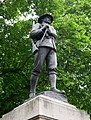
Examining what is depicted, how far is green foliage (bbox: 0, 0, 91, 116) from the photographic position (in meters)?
15.9

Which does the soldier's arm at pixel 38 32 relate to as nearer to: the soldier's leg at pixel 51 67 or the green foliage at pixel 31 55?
the soldier's leg at pixel 51 67

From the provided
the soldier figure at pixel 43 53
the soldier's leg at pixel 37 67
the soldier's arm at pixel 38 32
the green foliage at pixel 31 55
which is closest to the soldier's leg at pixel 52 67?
the soldier figure at pixel 43 53

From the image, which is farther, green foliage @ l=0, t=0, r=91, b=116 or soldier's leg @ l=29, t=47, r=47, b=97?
green foliage @ l=0, t=0, r=91, b=116

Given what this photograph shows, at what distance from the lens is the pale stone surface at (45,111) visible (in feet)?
25.4

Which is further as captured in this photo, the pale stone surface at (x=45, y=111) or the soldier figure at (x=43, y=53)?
the soldier figure at (x=43, y=53)

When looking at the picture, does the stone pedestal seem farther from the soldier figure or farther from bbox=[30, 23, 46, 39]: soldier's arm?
bbox=[30, 23, 46, 39]: soldier's arm

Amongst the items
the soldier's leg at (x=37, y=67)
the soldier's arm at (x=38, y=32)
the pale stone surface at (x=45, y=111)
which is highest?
Result: the soldier's arm at (x=38, y=32)

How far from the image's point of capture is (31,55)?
53.7 feet

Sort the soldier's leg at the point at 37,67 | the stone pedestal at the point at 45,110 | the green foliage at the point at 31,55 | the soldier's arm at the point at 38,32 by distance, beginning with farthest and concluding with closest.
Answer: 1. the green foliage at the point at 31,55
2. the soldier's arm at the point at 38,32
3. the soldier's leg at the point at 37,67
4. the stone pedestal at the point at 45,110

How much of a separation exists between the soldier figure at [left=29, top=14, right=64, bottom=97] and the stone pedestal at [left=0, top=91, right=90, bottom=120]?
51 centimetres

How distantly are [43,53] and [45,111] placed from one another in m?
1.71

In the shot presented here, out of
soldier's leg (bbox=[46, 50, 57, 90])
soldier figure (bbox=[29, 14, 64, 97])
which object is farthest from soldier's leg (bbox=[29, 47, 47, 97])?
soldier's leg (bbox=[46, 50, 57, 90])

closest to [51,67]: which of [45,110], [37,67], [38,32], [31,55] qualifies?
[37,67]

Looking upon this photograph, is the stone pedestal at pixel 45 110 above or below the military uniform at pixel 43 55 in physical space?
below
